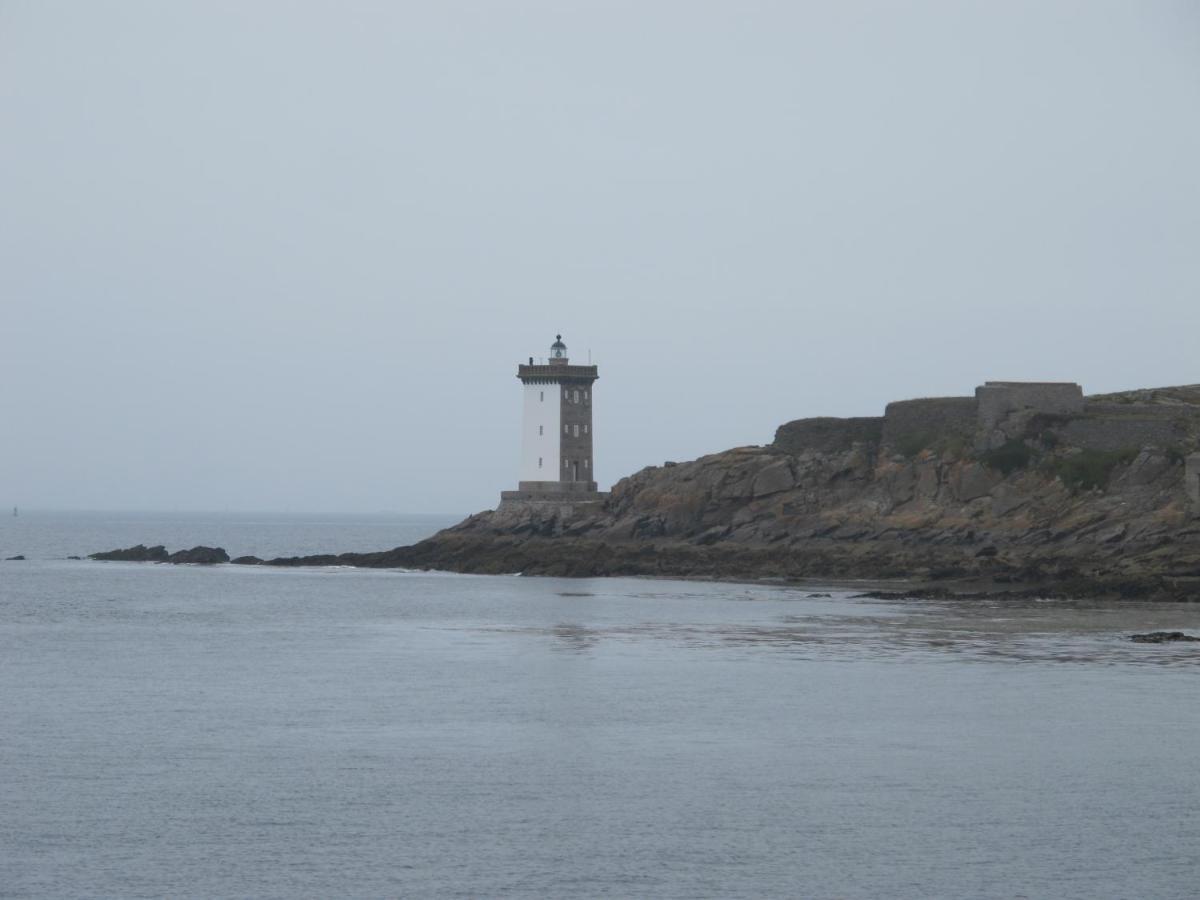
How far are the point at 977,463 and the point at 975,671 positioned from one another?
89.7 feet

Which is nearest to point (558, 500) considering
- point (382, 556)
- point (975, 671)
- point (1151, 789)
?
point (382, 556)

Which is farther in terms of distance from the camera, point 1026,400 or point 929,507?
point 1026,400

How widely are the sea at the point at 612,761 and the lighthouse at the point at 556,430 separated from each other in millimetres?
31682

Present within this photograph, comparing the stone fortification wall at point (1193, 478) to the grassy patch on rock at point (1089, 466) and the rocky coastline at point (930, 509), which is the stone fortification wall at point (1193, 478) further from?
the grassy patch on rock at point (1089, 466)

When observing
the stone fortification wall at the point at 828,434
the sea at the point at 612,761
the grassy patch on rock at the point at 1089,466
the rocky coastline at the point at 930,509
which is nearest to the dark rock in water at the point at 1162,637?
the sea at the point at 612,761

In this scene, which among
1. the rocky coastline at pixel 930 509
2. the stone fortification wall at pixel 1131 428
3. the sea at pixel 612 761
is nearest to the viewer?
the sea at pixel 612 761

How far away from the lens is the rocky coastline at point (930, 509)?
46.5 m

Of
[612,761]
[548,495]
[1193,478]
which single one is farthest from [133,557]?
[612,761]

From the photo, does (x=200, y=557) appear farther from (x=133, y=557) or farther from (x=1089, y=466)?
(x=1089, y=466)

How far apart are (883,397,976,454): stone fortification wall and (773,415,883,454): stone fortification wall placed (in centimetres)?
74

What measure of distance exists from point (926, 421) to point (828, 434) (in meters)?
3.87

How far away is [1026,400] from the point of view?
5694 centimetres

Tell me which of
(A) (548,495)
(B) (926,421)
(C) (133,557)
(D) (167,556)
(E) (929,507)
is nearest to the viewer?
(E) (929,507)

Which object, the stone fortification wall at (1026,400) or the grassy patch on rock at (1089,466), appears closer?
the grassy patch on rock at (1089,466)
